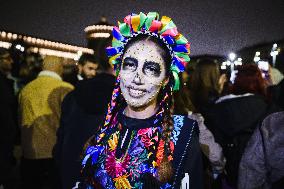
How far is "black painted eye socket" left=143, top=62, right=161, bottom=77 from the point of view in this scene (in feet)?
7.34

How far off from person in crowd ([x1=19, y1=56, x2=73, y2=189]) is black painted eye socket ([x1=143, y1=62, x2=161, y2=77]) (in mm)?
2430

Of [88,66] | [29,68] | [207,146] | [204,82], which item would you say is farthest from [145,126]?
[29,68]

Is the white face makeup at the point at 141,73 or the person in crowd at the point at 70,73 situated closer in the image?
the white face makeup at the point at 141,73

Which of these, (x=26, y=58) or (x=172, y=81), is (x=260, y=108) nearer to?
(x=172, y=81)

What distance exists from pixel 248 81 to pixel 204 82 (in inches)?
24.5

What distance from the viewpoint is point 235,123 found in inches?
143

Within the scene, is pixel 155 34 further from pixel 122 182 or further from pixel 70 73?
pixel 70 73

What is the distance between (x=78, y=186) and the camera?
2.22 meters

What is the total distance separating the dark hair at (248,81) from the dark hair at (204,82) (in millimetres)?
389

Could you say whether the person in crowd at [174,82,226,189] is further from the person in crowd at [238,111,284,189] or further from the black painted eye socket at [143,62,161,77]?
the black painted eye socket at [143,62,161,77]

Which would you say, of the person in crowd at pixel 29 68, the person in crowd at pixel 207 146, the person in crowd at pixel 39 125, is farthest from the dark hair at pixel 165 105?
the person in crowd at pixel 29 68

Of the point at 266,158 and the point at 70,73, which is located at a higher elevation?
the point at 70,73

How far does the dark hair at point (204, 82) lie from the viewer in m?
4.21

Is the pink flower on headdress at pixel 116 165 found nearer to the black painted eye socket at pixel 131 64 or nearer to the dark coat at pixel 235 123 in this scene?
the black painted eye socket at pixel 131 64
